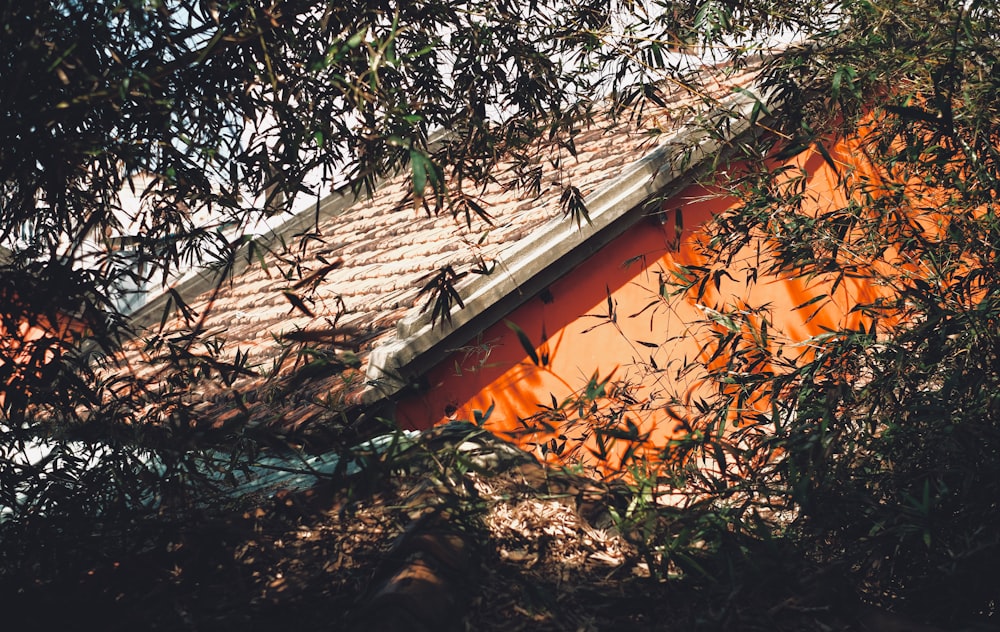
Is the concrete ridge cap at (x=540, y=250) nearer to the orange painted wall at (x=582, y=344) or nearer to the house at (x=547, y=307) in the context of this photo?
the house at (x=547, y=307)

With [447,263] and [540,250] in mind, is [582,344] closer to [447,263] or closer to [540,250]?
[540,250]

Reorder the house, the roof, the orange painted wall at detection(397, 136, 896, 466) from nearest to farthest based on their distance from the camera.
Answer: the roof → the house → the orange painted wall at detection(397, 136, 896, 466)

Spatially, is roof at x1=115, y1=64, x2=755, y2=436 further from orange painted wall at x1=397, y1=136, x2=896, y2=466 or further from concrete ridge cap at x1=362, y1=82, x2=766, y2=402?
orange painted wall at x1=397, y1=136, x2=896, y2=466

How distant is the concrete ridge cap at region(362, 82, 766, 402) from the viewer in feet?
14.4

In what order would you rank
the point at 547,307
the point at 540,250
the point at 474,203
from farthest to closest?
1. the point at 547,307
2. the point at 540,250
3. the point at 474,203

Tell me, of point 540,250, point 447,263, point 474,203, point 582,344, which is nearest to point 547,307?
point 582,344

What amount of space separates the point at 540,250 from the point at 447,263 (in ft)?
2.82

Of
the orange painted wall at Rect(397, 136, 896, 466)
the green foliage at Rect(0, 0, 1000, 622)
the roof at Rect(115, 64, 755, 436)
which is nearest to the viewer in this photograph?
the green foliage at Rect(0, 0, 1000, 622)

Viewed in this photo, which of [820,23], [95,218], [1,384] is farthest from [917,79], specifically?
[1,384]

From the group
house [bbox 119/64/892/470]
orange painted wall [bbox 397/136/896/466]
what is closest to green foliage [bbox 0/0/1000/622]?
house [bbox 119/64/892/470]

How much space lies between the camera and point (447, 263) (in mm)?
5363

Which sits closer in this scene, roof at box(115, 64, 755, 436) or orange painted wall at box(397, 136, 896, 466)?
roof at box(115, 64, 755, 436)

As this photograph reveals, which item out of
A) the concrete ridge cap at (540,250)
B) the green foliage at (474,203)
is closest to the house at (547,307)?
the concrete ridge cap at (540,250)

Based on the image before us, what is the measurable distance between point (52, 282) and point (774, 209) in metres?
3.01
